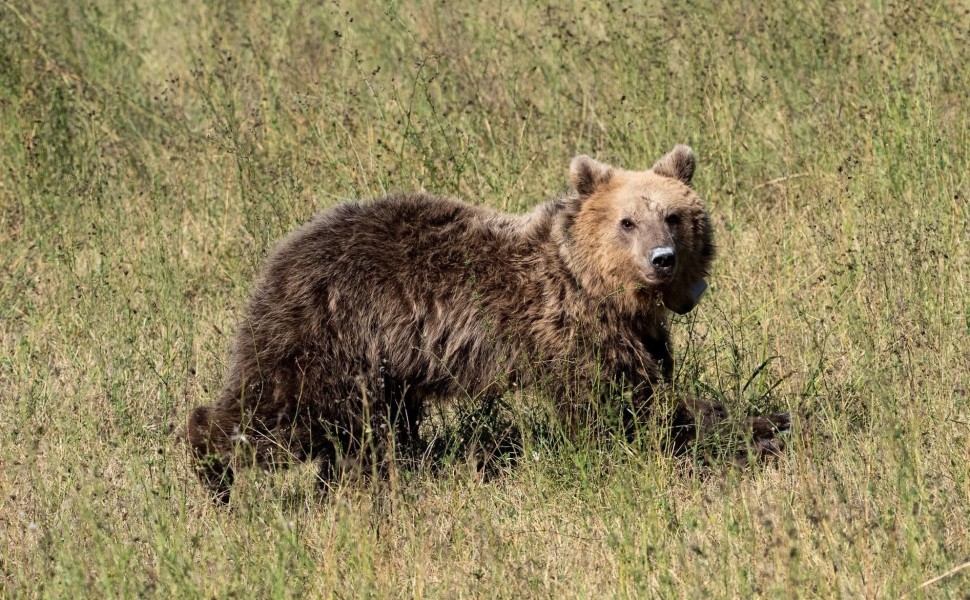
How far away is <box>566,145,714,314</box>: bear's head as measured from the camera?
232 inches

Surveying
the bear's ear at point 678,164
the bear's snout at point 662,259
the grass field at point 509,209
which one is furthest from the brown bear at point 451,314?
the grass field at point 509,209

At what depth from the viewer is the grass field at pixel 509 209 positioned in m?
4.70

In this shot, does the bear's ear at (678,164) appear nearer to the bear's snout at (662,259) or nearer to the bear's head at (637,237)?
the bear's head at (637,237)

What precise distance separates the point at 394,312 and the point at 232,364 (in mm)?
800

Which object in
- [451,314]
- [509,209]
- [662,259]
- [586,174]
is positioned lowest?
[451,314]

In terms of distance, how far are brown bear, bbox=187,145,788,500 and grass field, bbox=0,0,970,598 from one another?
0.31 m

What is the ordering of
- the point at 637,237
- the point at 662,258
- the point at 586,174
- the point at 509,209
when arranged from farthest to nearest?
the point at 509,209 → the point at 586,174 → the point at 637,237 → the point at 662,258

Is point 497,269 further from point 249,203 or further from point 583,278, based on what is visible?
point 249,203

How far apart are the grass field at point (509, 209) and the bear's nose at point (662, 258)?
72cm

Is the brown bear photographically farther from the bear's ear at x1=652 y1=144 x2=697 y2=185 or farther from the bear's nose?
the bear's ear at x1=652 y1=144 x2=697 y2=185

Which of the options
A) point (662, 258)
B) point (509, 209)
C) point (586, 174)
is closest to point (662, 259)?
point (662, 258)

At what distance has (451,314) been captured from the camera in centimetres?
600

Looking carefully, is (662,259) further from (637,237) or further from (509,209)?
(509,209)

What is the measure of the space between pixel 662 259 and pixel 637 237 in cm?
20
